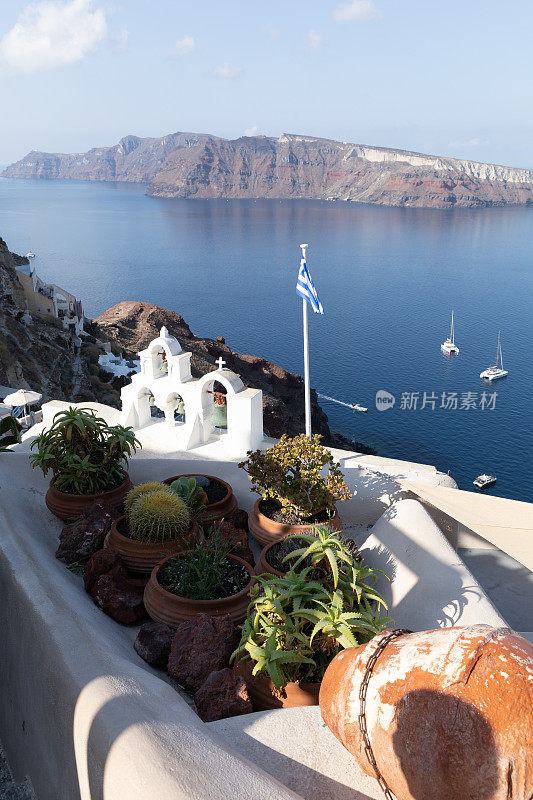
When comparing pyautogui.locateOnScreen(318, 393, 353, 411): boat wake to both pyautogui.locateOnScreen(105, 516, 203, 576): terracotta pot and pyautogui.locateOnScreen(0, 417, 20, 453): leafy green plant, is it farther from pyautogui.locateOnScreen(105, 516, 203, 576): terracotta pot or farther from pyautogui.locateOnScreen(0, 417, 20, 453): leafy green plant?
pyautogui.locateOnScreen(105, 516, 203, 576): terracotta pot

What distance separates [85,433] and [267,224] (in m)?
158

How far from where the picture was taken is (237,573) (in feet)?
16.0

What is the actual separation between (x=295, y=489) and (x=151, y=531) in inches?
56.2

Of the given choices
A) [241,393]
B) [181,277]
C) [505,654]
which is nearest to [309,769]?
[505,654]

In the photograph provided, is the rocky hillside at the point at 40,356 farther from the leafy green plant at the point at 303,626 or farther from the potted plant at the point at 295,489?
the leafy green plant at the point at 303,626

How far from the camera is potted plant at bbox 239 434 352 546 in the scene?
5.75 metres

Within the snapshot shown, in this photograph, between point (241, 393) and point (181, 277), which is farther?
point (181, 277)

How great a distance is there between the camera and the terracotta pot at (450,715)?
1.98 m

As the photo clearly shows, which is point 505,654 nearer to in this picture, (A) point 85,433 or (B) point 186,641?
(B) point 186,641

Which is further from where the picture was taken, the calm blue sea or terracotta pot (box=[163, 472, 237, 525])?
the calm blue sea

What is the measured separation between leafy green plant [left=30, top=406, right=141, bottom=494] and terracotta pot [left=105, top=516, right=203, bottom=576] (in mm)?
1117

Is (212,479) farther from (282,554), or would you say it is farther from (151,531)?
(282,554)

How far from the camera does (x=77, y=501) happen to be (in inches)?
238

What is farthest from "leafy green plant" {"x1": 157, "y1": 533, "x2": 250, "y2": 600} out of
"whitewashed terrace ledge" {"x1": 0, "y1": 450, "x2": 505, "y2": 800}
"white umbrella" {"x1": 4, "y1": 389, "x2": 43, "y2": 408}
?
"white umbrella" {"x1": 4, "y1": 389, "x2": 43, "y2": 408}
